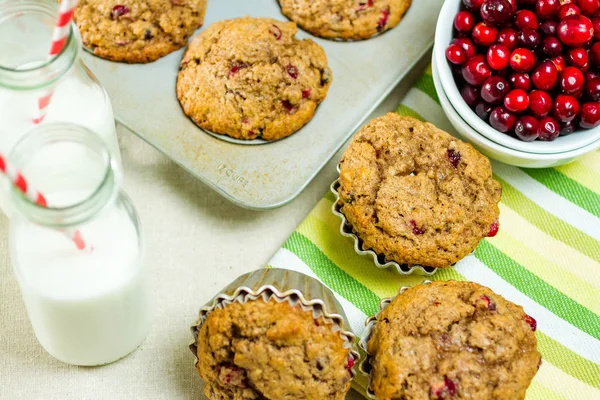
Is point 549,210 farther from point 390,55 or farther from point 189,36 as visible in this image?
point 189,36

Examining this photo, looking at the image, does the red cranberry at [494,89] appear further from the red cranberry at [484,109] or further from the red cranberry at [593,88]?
the red cranberry at [593,88]

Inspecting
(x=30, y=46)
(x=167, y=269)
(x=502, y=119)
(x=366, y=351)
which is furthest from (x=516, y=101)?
(x=30, y=46)

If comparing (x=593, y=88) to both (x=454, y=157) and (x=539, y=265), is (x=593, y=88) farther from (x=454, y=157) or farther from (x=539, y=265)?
(x=539, y=265)

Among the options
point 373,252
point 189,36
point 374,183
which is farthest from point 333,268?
point 189,36

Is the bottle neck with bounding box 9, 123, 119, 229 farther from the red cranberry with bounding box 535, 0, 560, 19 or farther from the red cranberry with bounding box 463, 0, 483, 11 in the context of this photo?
the red cranberry with bounding box 535, 0, 560, 19

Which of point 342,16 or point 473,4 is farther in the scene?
point 342,16

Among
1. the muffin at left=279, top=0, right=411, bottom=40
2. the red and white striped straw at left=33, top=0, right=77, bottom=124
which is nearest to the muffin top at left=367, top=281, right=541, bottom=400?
the muffin at left=279, top=0, right=411, bottom=40

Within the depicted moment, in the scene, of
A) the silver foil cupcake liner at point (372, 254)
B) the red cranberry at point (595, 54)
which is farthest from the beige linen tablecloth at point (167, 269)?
the red cranberry at point (595, 54)
